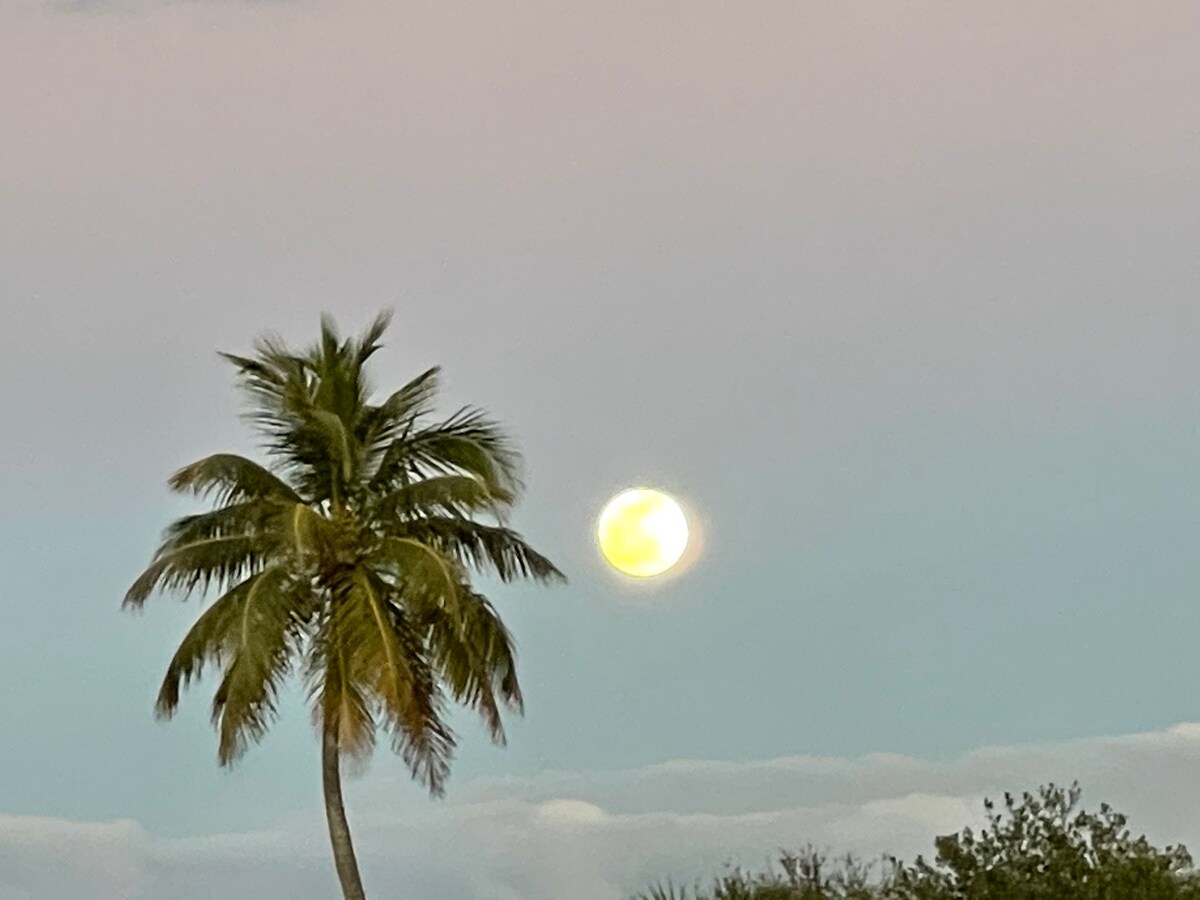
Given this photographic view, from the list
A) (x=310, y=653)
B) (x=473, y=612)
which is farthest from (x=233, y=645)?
(x=473, y=612)

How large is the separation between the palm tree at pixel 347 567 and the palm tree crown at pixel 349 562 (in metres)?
0.02

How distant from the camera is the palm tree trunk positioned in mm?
25641

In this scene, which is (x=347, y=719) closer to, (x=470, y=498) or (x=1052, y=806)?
(x=470, y=498)

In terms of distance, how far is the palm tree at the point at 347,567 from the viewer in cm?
2511

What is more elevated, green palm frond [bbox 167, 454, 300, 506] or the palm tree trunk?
green palm frond [bbox 167, 454, 300, 506]

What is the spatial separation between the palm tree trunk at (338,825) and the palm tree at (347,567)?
0.02 metres

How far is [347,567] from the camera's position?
1019 inches

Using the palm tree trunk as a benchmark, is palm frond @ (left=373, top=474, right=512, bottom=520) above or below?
above

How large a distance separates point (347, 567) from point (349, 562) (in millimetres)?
68

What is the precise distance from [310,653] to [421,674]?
1434mm

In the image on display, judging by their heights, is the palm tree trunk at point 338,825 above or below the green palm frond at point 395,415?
below

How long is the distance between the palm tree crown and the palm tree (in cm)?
2

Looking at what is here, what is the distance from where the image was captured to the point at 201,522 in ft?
87.2

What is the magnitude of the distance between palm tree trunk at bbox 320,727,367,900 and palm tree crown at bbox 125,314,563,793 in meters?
0.51
